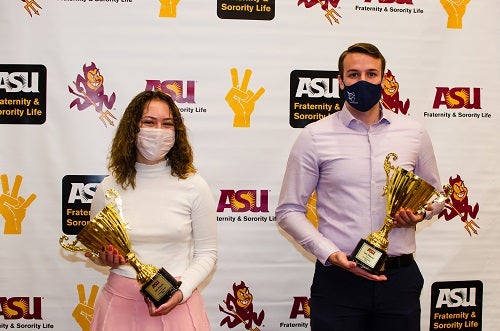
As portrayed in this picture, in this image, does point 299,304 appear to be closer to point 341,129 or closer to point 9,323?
point 341,129

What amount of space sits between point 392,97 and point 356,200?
1.14m

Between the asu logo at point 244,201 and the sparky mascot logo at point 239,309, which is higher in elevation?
the asu logo at point 244,201

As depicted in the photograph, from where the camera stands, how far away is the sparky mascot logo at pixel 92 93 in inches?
107

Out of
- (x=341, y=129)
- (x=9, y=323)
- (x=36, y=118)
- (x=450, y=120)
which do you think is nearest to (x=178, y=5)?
(x=36, y=118)

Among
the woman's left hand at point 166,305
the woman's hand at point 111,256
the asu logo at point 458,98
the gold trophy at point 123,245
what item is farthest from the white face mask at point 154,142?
the asu logo at point 458,98

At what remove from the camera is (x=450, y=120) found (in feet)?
9.63

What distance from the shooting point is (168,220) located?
1831mm

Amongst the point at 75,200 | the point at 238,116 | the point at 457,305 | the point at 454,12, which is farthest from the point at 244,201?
the point at 454,12

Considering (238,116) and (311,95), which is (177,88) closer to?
(238,116)

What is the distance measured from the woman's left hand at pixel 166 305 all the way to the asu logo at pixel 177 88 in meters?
1.28

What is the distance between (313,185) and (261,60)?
984 mm

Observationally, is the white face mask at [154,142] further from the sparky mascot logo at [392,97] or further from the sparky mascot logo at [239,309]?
the sparky mascot logo at [392,97]

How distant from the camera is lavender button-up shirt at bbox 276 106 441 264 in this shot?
1.97 metres

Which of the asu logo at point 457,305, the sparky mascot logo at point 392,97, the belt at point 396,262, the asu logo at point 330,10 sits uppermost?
the asu logo at point 330,10
